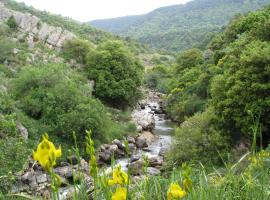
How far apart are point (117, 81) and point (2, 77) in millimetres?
10969

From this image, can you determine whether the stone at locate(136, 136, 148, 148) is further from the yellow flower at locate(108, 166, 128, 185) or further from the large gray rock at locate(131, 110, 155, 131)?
the yellow flower at locate(108, 166, 128, 185)

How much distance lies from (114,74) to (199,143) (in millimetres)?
19244

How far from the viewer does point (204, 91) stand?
32.6 meters

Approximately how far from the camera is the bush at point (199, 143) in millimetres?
17688

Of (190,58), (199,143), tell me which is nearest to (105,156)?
(199,143)

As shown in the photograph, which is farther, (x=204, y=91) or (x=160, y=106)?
(x=160, y=106)

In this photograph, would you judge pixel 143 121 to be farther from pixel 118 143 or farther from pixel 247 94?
pixel 247 94

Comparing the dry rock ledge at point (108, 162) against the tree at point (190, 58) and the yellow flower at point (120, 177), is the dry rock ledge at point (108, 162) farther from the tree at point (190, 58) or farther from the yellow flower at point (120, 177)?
the yellow flower at point (120, 177)

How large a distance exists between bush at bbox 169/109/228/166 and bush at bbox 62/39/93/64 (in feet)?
72.4

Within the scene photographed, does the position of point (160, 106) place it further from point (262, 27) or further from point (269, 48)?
point (269, 48)

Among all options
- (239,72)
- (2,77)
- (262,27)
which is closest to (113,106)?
(2,77)

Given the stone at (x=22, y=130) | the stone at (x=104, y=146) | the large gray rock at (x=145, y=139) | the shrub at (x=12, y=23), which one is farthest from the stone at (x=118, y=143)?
the shrub at (x=12, y=23)

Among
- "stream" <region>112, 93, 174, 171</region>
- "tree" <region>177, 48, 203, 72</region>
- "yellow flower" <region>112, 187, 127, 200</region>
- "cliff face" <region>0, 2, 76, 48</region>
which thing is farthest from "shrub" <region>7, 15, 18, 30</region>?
"yellow flower" <region>112, 187, 127, 200</region>

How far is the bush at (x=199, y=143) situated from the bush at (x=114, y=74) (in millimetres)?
16626
